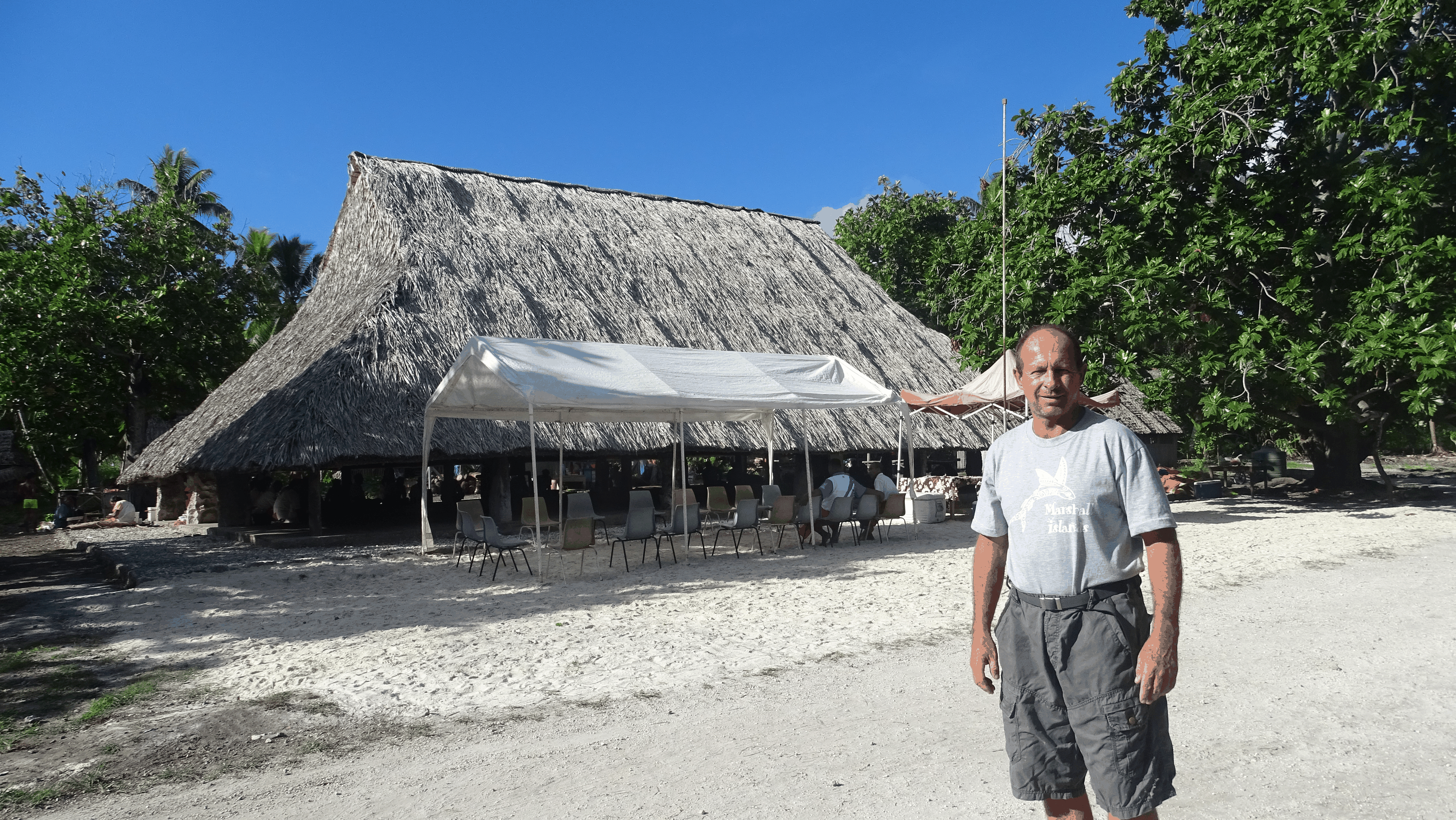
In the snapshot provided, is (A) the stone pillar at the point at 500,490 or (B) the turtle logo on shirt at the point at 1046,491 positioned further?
(A) the stone pillar at the point at 500,490

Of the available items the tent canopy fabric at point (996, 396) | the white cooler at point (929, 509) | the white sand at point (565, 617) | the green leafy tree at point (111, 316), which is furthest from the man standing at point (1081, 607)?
the green leafy tree at point (111, 316)

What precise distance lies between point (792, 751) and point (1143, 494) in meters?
2.26

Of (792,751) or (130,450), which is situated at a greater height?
(130,450)

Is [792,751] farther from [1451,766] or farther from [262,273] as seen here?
[262,273]

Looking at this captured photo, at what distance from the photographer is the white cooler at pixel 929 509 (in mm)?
15750

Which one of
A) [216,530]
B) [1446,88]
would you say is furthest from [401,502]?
[1446,88]

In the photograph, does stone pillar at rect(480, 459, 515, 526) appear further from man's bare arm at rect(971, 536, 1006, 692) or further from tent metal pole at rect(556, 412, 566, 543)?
man's bare arm at rect(971, 536, 1006, 692)

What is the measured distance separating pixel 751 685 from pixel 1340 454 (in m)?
18.1

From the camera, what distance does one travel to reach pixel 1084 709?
236cm

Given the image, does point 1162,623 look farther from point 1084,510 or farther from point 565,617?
point 565,617

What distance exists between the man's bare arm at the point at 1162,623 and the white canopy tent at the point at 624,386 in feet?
23.8

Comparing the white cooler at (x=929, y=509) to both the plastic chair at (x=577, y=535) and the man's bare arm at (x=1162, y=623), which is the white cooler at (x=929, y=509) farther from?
the man's bare arm at (x=1162, y=623)

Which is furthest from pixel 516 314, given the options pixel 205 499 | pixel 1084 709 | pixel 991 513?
pixel 1084 709

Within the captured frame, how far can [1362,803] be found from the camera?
323cm
